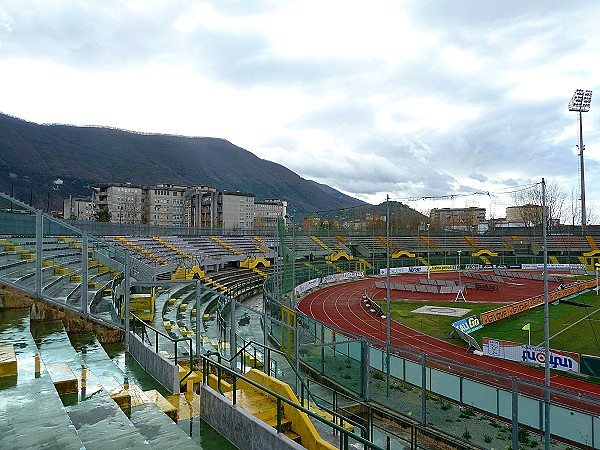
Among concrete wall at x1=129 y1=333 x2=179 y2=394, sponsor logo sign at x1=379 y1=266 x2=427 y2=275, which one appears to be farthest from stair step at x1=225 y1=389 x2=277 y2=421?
sponsor logo sign at x1=379 y1=266 x2=427 y2=275

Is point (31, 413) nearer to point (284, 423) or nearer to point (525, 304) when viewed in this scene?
point (284, 423)

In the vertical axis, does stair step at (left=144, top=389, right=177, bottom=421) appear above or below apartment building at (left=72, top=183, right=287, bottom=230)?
below

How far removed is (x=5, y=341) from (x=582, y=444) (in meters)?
11.2

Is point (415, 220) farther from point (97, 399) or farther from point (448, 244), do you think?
point (97, 399)

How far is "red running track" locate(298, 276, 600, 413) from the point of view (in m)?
11.5

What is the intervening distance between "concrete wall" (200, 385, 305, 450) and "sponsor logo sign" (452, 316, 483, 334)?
57.7 ft

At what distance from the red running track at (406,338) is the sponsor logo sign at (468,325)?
69.4 inches

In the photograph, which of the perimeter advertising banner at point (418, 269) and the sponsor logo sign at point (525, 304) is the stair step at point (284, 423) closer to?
the sponsor logo sign at point (525, 304)

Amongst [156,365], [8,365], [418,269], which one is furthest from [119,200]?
[8,365]

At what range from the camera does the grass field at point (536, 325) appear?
67.9ft

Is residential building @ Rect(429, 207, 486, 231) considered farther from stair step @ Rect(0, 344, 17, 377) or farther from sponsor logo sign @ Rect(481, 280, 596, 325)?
stair step @ Rect(0, 344, 17, 377)

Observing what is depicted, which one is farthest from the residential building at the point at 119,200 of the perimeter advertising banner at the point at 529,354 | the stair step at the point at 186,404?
the stair step at the point at 186,404

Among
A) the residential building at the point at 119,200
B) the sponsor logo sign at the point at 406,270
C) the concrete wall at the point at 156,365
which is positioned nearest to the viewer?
the concrete wall at the point at 156,365

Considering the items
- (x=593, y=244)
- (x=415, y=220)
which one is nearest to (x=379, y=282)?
(x=415, y=220)
